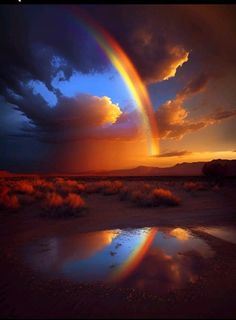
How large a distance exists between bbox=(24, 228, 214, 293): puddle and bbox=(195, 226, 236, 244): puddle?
959mm

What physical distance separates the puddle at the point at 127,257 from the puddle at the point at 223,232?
959 mm

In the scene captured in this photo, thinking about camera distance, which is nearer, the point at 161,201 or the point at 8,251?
the point at 8,251

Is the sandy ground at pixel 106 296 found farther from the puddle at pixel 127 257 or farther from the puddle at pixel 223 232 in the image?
the puddle at pixel 223 232

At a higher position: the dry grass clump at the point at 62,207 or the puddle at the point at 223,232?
the dry grass clump at the point at 62,207

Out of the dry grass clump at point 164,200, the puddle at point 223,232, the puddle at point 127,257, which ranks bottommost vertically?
the puddle at point 223,232

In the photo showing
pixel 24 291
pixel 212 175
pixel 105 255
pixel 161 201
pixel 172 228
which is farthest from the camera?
pixel 212 175

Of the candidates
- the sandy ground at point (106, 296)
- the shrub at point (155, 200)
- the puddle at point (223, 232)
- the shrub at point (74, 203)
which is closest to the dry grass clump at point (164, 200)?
the shrub at point (155, 200)

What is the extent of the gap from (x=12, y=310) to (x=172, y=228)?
23.9 ft

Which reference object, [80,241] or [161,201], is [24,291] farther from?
[161,201]

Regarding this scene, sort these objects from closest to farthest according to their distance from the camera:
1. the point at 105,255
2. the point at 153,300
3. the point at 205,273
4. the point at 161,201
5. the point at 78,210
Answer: the point at 153,300, the point at 205,273, the point at 105,255, the point at 78,210, the point at 161,201

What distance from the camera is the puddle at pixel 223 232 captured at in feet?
29.9

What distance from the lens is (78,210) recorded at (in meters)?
13.2

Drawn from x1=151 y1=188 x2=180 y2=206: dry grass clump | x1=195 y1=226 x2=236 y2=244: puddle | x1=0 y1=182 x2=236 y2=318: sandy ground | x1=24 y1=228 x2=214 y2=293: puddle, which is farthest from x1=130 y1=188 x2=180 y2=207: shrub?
x1=0 y1=182 x2=236 y2=318: sandy ground

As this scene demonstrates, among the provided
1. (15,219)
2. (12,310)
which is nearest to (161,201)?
(15,219)
